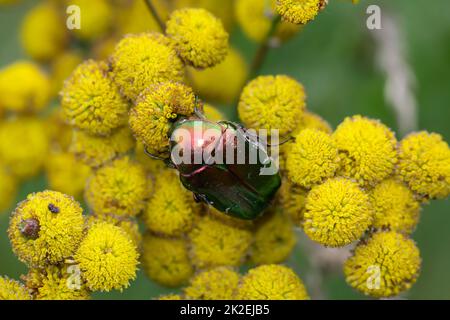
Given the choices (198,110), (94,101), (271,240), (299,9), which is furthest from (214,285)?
(299,9)

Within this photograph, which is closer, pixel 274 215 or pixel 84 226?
pixel 84 226

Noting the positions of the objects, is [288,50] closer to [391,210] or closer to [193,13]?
[193,13]

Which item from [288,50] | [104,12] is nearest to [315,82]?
[288,50]

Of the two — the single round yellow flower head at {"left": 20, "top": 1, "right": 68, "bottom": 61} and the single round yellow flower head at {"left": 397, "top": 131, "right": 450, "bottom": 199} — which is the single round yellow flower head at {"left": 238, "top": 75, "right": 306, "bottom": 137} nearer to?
the single round yellow flower head at {"left": 397, "top": 131, "right": 450, "bottom": 199}

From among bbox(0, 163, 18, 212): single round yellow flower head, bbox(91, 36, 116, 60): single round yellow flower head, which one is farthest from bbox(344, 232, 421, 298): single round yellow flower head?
bbox(0, 163, 18, 212): single round yellow flower head
